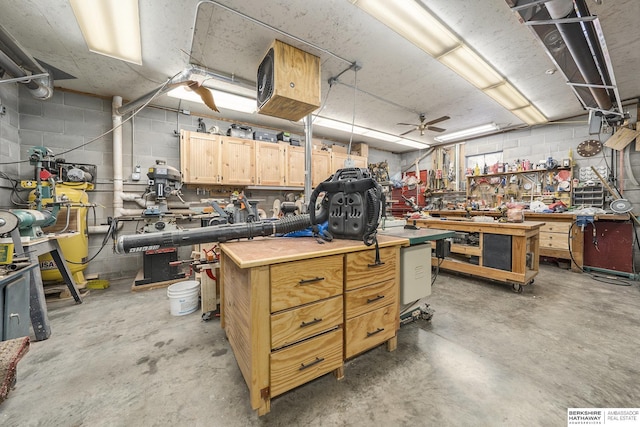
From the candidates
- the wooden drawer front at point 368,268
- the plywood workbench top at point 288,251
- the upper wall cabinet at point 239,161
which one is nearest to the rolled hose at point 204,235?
the plywood workbench top at point 288,251

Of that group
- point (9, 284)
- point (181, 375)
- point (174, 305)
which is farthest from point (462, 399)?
point (9, 284)

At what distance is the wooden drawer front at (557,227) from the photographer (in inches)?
148

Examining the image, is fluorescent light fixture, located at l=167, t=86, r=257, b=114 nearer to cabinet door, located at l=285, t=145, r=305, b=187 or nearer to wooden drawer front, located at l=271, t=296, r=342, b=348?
cabinet door, located at l=285, t=145, r=305, b=187

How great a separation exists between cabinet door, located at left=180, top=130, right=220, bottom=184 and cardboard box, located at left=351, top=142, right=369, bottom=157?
3.50 metres

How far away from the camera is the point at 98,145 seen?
11.3 feet

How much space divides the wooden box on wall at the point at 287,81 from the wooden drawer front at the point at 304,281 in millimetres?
1812

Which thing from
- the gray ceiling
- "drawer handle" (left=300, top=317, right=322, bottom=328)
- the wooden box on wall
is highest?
the gray ceiling

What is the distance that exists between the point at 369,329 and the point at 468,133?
563 centimetres

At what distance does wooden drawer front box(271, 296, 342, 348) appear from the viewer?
1154 mm

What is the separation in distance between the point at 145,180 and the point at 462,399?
4653mm

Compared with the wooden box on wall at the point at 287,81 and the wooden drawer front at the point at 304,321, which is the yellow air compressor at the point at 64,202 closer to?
the wooden box on wall at the point at 287,81

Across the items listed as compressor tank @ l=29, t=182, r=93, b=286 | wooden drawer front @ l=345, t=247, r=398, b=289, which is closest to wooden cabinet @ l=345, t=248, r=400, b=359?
wooden drawer front @ l=345, t=247, r=398, b=289

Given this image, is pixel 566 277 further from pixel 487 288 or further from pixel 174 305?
pixel 174 305

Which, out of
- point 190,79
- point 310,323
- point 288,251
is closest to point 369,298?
point 310,323
